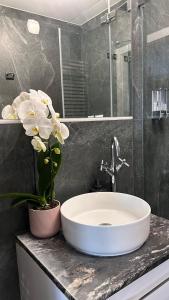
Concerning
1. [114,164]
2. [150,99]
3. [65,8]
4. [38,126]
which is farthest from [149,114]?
[38,126]

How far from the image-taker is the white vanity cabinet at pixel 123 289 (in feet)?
2.60

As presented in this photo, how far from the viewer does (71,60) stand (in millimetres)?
1257

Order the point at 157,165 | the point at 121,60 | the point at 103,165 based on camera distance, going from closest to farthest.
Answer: the point at 103,165 < the point at 121,60 < the point at 157,165

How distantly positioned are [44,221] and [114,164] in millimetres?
580

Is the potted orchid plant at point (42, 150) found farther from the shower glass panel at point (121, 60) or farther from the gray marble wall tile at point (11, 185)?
the shower glass panel at point (121, 60)

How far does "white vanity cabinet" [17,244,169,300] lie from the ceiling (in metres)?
1.14

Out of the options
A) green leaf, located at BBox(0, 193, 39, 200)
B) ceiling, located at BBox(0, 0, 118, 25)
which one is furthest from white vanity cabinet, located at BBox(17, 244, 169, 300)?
ceiling, located at BBox(0, 0, 118, 25)

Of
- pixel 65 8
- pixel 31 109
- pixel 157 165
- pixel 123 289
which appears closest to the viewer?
pixel 123 289

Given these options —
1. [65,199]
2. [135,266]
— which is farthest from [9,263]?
[135,266]

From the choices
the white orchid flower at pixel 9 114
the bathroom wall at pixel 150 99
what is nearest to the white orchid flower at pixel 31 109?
the white orchid flower at pixel 9 114

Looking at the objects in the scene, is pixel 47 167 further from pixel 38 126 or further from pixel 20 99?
pixel 20 99

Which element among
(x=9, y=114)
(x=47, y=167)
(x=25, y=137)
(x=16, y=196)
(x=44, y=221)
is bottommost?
(x=44, y=221)

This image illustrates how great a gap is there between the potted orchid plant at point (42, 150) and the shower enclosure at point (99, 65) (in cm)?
29

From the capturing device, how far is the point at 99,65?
4.58ft
